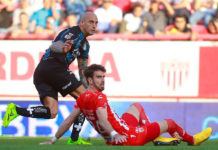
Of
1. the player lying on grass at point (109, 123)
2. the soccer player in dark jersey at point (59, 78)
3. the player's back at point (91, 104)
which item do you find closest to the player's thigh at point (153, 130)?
the player lying on grass at point (109, 123)

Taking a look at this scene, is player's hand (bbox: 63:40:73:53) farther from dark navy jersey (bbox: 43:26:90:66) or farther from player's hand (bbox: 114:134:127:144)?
player's hand (bbox: 114:134:127:144)

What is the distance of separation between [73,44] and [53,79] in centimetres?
65

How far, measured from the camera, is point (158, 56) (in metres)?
13.0

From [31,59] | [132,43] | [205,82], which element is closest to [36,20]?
[31,59]

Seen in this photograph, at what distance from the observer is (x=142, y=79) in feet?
42.6

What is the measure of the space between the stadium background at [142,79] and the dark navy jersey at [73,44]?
367cm

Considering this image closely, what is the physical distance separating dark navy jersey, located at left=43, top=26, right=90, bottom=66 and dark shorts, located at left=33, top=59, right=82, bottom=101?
98 mm

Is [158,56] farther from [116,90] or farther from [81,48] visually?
[81,48]

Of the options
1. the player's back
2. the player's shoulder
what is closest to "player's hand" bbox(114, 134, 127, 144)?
the player's back

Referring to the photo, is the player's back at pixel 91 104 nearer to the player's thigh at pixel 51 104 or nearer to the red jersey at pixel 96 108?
the red jersey at pixel 96 108

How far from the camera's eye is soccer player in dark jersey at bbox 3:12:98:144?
891cm

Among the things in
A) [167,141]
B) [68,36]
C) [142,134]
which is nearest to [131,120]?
[142,134]

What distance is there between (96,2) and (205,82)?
3.35 metres

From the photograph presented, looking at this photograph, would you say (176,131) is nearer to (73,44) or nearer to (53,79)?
(73,44)
